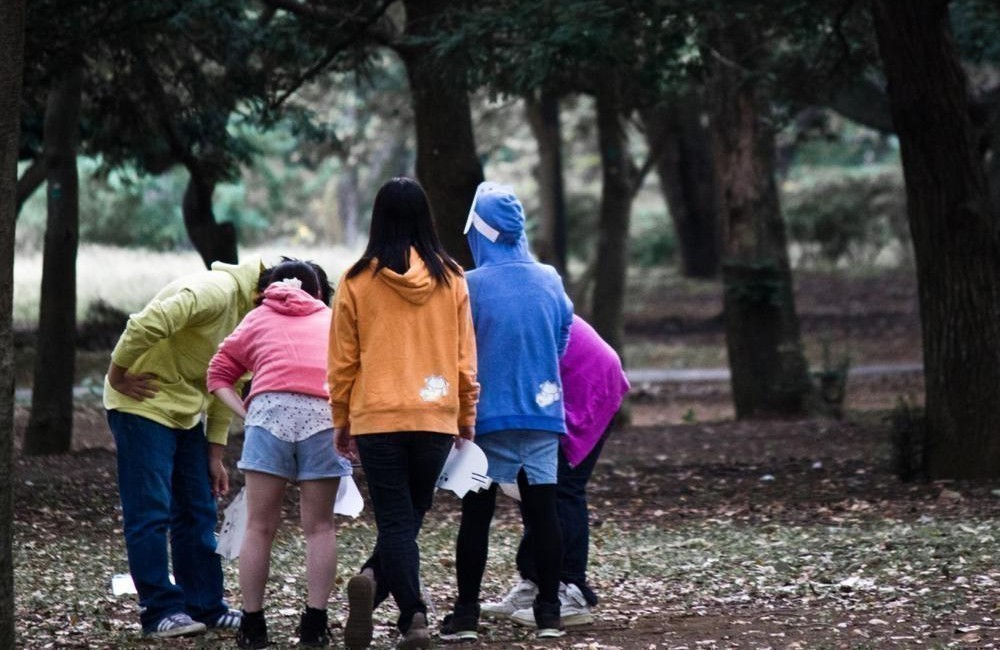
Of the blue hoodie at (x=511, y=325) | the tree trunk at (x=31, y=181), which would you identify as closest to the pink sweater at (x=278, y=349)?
the blue hoodie at (x=511, y=325)

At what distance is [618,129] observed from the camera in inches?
739

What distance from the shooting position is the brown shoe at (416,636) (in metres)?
6.01

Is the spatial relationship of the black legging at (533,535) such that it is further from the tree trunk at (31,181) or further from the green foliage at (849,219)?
the green foliage at (849,219)

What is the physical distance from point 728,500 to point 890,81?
3.11m

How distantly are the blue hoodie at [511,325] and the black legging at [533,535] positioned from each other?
0.29 m

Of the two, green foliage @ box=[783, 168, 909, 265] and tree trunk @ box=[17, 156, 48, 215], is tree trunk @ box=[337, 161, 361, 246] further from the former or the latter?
tree trunk @ box=[17, 156, 48, 215]

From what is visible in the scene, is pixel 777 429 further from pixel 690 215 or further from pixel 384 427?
pixel 690 215

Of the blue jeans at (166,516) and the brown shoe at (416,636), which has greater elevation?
the blue jeans at (166,516)

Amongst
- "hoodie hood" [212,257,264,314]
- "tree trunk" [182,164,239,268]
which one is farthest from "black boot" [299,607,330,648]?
"tree trunk" [182,164,239,268]

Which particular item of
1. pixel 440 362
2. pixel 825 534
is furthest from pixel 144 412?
pixel 825 534

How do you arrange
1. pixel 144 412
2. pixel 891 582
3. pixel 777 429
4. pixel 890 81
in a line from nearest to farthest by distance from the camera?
pixel 144 412 → pixel 891 582 → pixel 890 81 → pixel 777 429

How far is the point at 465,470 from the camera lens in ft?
20.3

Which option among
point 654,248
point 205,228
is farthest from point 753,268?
point 654,248

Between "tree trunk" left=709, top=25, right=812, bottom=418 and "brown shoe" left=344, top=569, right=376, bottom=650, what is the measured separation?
1131 cm
